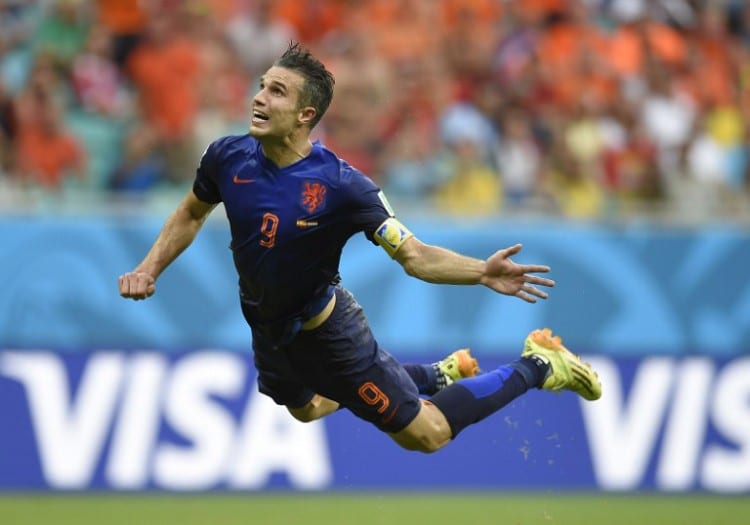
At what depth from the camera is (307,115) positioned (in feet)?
27.7

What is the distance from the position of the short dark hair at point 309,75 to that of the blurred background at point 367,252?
4.65 m

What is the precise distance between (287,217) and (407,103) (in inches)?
258

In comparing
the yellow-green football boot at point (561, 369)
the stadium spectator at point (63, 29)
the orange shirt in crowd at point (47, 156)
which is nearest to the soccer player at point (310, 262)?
the yellow-green football boot at point (561, 369)

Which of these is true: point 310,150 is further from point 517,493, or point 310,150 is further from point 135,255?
point 517,493

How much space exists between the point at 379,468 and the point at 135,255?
286 cm

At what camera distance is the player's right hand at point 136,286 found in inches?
324

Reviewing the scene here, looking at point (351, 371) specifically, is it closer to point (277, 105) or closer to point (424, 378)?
point (424, 378)

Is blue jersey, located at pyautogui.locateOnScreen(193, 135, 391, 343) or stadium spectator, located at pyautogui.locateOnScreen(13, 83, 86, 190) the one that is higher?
stadium spectator, located at pyautogui.locateOnScreen(13, 83, 86, 190)

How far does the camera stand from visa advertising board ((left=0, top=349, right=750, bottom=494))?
12.4 m

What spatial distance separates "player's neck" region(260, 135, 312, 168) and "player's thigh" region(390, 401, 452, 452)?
175 cm

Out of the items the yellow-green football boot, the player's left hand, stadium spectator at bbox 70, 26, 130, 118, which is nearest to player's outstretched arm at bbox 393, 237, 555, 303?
the player's left hand

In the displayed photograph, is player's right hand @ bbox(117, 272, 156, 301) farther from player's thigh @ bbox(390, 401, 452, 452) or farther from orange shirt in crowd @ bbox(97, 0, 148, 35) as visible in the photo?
orange shirt in crowd @ bbox(97, 0, 148, 35)

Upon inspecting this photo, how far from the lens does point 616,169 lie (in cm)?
1520

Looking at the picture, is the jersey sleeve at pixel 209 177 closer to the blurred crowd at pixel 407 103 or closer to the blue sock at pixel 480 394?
the blue sock at pixel 480 394
